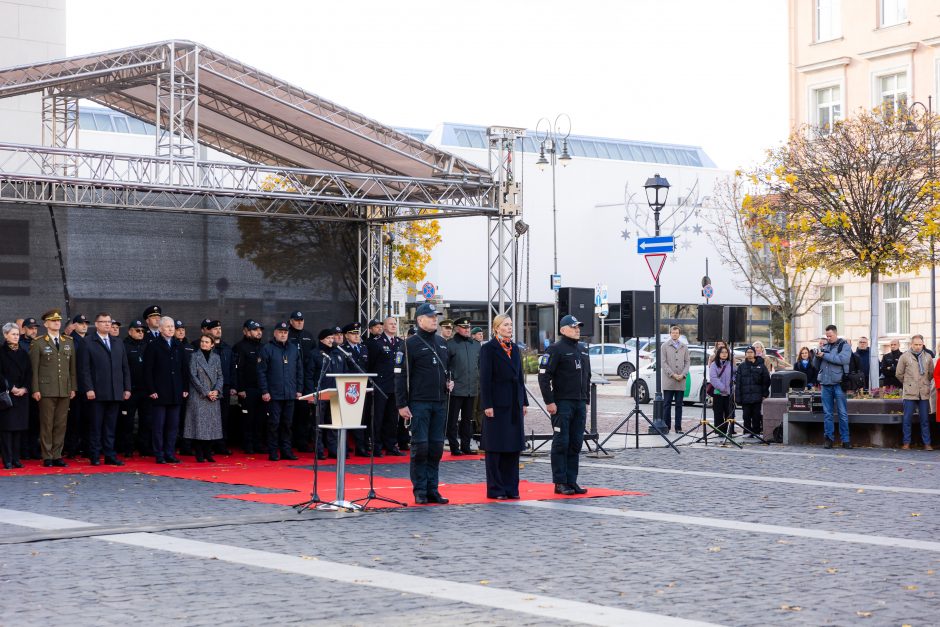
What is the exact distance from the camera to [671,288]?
6088 cm

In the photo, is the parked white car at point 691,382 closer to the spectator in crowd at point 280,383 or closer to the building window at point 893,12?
the building window at point 893,12

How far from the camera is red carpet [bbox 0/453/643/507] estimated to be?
43.0ft

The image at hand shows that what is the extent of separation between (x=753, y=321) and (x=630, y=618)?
57.3 metres

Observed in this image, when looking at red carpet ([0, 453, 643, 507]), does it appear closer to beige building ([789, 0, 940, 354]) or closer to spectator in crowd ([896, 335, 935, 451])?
spectator in crowd ([896, 335, 935, 451])

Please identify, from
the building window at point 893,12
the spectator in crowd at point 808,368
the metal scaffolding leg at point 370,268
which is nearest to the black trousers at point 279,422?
the metal scaffolding leg at point 370,268

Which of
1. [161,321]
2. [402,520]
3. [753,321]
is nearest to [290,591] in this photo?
[402,520]

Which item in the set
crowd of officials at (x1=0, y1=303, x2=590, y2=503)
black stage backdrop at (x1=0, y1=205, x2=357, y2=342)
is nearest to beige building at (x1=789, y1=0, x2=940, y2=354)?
black stage backdrop at (x1=0, y1=205, x2=357, y2=342)

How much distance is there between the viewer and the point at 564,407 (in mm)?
13266

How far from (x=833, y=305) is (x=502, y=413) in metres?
27.2

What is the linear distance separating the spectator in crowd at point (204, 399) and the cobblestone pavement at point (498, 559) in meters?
3.08

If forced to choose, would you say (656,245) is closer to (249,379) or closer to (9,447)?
(249,379)

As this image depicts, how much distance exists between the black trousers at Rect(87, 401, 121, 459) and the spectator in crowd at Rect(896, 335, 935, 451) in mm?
11725

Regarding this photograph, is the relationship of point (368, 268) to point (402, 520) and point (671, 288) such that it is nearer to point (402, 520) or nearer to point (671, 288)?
point (402, 520)

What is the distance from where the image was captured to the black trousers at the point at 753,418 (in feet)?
73.4
